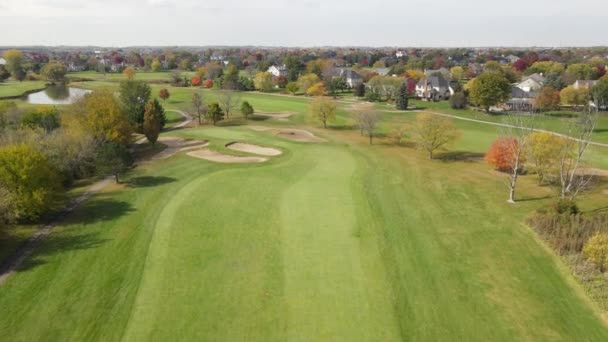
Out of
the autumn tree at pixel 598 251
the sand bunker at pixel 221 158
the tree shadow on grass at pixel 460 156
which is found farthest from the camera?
the tree shadow on grass at pixel 460 156

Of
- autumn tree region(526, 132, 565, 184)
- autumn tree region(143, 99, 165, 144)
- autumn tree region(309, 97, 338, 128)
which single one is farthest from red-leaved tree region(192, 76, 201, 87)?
autumn tree region(526, 132, 565, 184)

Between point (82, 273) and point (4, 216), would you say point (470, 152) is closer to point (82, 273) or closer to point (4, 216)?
point (82, 273)

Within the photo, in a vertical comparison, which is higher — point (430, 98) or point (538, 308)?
point (430, 98)

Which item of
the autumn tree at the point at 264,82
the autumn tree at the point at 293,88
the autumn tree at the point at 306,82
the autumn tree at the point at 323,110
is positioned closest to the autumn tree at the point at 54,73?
the autumn tree at the point at 264,82

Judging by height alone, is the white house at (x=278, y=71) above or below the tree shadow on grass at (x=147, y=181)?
above

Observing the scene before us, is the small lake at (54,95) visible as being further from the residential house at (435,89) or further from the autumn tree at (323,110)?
the residential house at (435,89)

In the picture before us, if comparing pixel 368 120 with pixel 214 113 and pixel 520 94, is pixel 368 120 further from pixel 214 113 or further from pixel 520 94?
pixel 520 94

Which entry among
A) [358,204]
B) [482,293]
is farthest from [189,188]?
[482,293]
